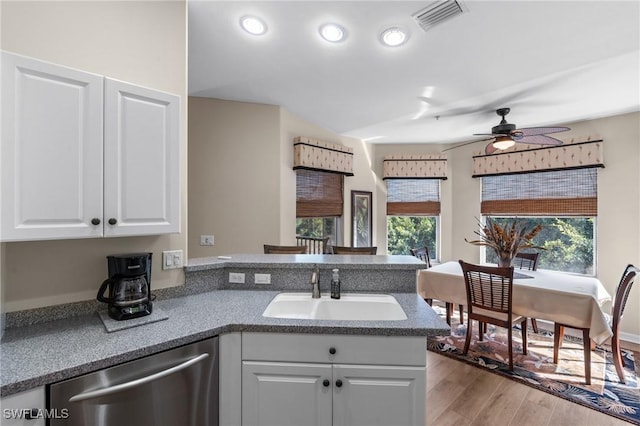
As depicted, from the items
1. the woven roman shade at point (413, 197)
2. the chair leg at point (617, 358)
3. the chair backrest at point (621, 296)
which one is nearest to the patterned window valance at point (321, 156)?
the woven roman shade at point (413, 197)

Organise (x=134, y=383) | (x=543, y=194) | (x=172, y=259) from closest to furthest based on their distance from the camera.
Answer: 1. (x=134, y=383)
2. (x=172, y=259)
3. (x=543, y=194)

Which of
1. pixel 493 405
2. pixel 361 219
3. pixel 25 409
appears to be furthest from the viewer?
pixel 361 219

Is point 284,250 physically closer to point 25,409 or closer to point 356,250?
point 356,250

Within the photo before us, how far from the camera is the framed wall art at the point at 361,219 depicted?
4.58 metres

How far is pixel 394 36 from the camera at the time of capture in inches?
79.4

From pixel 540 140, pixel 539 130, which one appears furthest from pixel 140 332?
pixel 540 140

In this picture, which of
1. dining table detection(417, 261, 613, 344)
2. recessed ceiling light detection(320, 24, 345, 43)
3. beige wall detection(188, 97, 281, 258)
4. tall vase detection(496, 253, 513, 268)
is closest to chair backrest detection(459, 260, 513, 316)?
dining table detection(417, 261, 613, 344)

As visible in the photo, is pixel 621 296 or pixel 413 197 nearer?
pixel 621 296

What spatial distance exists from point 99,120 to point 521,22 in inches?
99.1

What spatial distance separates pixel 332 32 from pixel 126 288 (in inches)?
79.9

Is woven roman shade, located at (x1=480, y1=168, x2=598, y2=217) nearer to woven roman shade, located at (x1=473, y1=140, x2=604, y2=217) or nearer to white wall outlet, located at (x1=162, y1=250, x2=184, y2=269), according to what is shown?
woven roman shade, located at (x1=473, y1=140, x2=604, y2=217)

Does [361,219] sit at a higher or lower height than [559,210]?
lower

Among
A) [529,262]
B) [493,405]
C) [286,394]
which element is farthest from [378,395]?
[529,262]

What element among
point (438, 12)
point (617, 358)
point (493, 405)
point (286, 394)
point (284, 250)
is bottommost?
point (493, 405)
